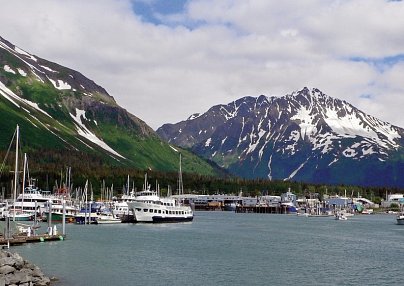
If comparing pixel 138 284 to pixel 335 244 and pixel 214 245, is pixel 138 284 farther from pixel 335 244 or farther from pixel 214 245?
pixel 335 244

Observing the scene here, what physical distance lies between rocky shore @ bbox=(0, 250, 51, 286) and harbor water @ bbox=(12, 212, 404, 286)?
289 centimetres

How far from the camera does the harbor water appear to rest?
214 ft

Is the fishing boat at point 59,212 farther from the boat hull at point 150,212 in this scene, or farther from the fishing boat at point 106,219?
the boat hull at point 150,212

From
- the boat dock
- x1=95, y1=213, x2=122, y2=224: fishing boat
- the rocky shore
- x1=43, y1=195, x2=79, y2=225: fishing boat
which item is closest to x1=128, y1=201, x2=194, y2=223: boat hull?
x1=95, y1=213, x2=122, y2=224: fishing boat

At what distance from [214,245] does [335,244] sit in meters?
23.8

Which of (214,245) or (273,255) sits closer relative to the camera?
(273,255)

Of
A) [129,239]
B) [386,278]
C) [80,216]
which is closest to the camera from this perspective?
[386,278]

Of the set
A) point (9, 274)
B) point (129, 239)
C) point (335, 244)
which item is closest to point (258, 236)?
point (335, 244)

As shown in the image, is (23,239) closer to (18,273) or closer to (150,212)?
(18,273)

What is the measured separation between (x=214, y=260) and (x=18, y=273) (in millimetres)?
33507

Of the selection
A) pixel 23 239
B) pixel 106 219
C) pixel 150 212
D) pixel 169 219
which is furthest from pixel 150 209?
pixel 23 239

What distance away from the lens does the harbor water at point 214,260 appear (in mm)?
65375

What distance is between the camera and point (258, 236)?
126250 mm

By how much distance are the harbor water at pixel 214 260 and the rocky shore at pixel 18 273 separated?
2.89m
